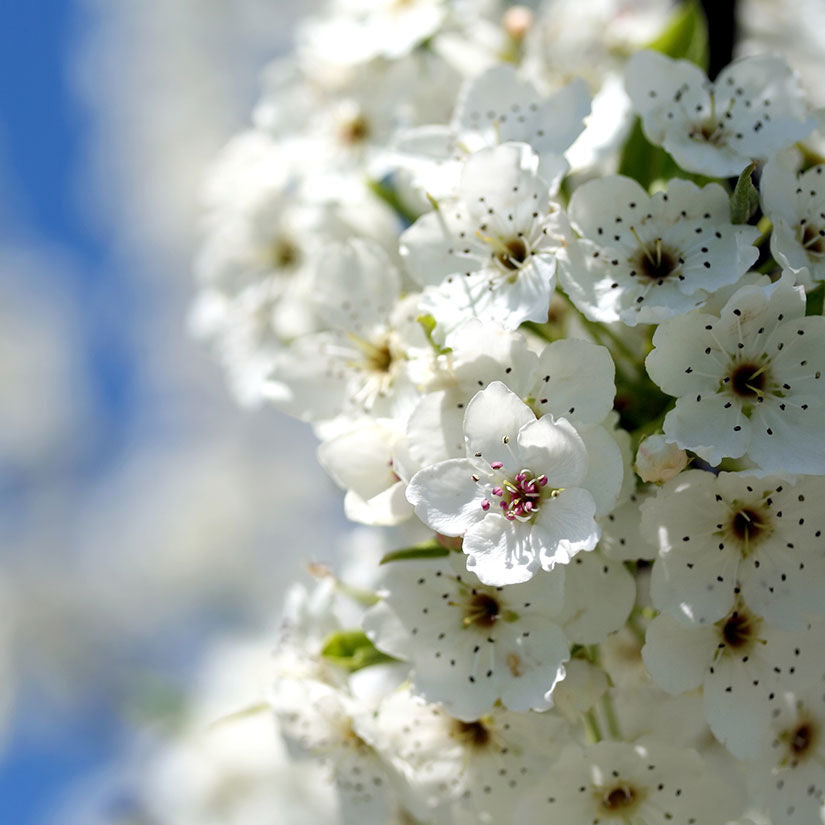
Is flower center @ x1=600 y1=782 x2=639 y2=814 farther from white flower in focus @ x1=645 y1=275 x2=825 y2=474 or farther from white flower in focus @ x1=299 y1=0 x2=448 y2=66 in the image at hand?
white flower in focus @ x1=299 y1=0 x2=448 y2=66

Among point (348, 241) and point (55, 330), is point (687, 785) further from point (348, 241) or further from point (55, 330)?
point (55, 330)

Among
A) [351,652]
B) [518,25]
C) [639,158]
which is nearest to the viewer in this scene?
[351,652]

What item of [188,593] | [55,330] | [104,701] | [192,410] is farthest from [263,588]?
[55,330]

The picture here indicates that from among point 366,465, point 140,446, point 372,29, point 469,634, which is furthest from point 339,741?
point 140,446

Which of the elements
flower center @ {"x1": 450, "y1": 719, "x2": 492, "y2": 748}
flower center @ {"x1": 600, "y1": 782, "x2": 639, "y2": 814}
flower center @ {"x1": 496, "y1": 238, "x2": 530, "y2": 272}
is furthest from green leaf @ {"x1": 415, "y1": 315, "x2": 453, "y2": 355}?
flower center @ {"x1": 600, "y1": 782, "x2": 639, "y2": 814}

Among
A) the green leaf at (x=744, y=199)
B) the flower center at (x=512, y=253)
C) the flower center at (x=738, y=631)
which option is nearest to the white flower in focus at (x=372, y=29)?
the flower center at (x=512, y=253)

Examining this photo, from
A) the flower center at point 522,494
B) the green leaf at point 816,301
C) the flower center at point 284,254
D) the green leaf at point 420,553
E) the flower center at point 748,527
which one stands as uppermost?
the green leaf at point 816,301

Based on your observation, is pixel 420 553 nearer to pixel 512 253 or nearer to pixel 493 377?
pixel 493 377

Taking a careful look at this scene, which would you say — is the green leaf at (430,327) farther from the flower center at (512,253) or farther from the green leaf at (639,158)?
the green leaf at (639,158)
